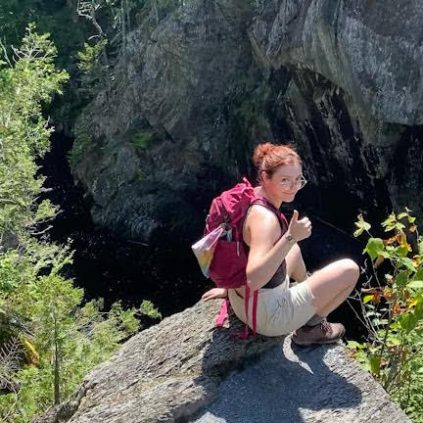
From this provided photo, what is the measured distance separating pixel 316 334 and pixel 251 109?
21.9 metres

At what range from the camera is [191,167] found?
29625 millimetres

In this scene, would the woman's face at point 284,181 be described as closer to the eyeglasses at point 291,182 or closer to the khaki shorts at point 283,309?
the eyeglasses at point 291,182

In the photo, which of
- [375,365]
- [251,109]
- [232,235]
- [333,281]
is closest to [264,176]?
[232,235]

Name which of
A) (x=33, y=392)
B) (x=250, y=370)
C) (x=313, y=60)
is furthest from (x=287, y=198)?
(x=313, y=60)

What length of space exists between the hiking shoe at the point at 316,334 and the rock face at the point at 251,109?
52.2ft

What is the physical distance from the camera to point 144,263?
84.8 ft

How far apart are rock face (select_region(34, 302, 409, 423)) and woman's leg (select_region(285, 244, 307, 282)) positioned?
2.09 ft

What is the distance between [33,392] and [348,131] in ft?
54.5

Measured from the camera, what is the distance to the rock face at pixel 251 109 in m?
20.9

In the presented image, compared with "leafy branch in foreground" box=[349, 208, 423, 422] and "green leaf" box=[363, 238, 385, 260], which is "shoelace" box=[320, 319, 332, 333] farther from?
"green leaf" box=[363, 238, 385, 260]

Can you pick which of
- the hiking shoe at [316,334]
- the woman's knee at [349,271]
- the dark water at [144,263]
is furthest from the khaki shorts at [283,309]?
the dark water at [144,263]

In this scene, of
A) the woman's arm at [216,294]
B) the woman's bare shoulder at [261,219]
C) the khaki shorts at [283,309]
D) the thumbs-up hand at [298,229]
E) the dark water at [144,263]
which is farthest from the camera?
the dark water at [144,263]

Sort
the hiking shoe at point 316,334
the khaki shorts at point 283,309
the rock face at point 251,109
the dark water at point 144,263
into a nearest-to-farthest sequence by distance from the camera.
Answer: the khaki shorts at point 283,309, the hiking shoe at point 316,334, the rock face at point 251,109, the dark water at point 144,263

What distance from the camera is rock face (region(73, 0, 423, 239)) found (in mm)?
20922
